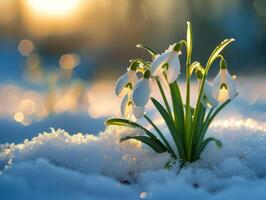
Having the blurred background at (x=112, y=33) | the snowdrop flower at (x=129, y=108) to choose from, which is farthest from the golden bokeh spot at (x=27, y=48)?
the snowdrop flower at (x=129, y=108)

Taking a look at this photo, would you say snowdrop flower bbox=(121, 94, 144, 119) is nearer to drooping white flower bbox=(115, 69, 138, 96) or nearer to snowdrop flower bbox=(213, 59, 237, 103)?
drooping white flower bbox=(115, 69, 138, 96)

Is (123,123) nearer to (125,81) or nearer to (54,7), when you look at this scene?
(125,81)

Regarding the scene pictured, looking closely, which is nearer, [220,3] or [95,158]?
[95,158]

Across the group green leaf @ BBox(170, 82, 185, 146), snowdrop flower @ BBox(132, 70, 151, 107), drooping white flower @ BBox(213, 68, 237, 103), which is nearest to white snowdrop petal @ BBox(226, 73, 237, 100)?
drooping white flower @ BBox(213, 68, 237, 103)

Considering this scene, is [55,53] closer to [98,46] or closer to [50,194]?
[98,46]

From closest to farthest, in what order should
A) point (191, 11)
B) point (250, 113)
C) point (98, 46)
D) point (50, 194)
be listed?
1. point (50, 194)
2. point (250, 113)
3. point (191, 11)
4. point (98, 46)

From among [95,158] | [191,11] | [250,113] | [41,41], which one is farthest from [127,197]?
[41,41]

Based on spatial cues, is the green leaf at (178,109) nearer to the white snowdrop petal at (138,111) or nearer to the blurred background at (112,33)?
the white snowdrop petal at (138,111)
